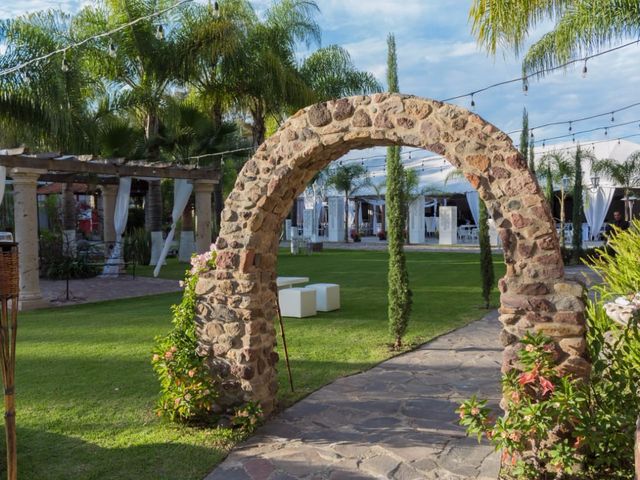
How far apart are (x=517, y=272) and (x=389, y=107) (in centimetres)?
158

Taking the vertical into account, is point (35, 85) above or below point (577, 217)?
above

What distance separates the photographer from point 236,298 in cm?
498

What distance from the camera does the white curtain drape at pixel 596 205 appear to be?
81.3ft

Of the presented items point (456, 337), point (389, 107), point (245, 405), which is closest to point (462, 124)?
point (389, 107)

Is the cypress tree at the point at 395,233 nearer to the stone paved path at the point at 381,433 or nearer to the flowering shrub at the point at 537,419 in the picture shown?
the stone paved path at the point at 381,433

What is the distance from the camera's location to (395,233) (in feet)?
24.4

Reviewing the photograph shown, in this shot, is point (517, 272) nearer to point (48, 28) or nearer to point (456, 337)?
point (456, 337)

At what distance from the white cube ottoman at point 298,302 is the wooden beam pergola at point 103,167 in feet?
17.5

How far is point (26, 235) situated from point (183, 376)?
7.89 meters

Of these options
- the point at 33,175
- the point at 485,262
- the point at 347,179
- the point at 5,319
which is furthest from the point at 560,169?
the point at 5,319

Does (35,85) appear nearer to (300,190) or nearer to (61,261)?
(61,261)

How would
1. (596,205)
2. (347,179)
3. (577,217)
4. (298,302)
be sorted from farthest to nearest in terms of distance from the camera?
(347,179), (596,205), (577,217), (298,302)

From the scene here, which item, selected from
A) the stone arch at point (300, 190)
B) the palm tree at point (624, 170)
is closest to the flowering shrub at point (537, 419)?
the stone arch at point (300, 190)

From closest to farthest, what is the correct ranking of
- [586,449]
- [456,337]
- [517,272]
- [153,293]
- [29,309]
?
[586,449]
[517,272]
[456,337]
[29,309]
[153,293]
